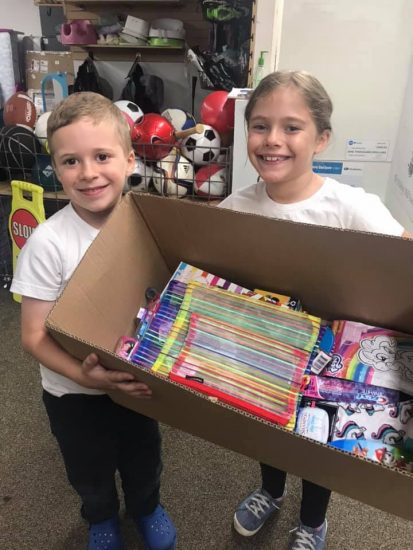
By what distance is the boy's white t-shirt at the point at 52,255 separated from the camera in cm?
74

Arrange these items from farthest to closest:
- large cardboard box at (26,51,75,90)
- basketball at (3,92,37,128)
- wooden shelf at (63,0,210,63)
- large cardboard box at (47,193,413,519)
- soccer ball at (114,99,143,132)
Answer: large cardboard box at (26,51,75,90) < wooden shelf at (63,0,210,63) < basketball at (3,92,37,128) < soccer ball at (114,99,143,132) < large cardboard box at (47,193,413,519)

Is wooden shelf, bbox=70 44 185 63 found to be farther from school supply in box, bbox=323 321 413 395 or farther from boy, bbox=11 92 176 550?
school supply in box, bbox=323 321 413 395

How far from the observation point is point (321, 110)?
87 cm

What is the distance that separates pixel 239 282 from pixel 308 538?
0.72 meters

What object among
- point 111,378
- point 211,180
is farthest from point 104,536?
point 211,180

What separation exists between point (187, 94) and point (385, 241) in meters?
2.13

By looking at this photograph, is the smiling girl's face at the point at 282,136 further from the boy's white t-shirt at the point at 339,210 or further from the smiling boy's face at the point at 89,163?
A: the smiling boy's face at the point at 89,163

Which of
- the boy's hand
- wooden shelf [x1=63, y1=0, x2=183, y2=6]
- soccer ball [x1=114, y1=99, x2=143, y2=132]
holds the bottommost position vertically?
the boy's hand

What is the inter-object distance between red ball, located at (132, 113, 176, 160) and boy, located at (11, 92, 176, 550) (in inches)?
36.2

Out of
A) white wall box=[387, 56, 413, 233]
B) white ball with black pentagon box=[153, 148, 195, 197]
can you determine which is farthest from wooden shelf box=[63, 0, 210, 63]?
white wall box=[387, 56, 413, 233]

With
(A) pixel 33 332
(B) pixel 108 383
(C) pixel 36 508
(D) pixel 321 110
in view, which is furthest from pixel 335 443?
(C) pixel 36 508

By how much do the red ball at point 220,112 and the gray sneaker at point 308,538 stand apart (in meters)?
1.45

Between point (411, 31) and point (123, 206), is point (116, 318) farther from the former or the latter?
point (411, 31)

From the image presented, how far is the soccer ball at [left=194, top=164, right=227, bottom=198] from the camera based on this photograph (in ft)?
5.90
